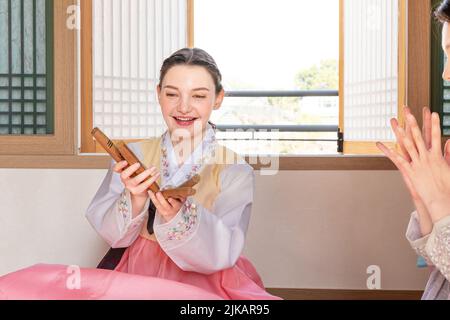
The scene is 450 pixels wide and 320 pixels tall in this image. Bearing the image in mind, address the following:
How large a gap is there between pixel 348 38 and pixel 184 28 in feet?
3.85

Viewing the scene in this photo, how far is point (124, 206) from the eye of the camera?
1.82 metres

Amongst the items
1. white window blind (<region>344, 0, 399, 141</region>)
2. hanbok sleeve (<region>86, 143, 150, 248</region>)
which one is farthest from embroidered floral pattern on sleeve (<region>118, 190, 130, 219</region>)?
white window blind (<region>344, 0, 399, 141</region>)

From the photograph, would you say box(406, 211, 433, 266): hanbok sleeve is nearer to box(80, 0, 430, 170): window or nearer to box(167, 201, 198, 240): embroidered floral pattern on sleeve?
box(167, 201, 198, 240): embroidered floral pattern on sleeve

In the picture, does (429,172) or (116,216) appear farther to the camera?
(116,216)

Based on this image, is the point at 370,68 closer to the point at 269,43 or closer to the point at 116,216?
the point at 116,216

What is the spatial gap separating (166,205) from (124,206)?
0.71 ft

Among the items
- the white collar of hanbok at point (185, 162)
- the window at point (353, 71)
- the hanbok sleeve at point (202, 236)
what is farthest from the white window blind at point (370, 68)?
the hanbok sleeve at point (202, 236)

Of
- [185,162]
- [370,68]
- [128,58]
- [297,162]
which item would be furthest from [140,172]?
[370,68]

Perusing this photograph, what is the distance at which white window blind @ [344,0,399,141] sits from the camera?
→ 3.77 m

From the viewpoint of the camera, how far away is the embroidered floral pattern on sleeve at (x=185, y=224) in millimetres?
1691
